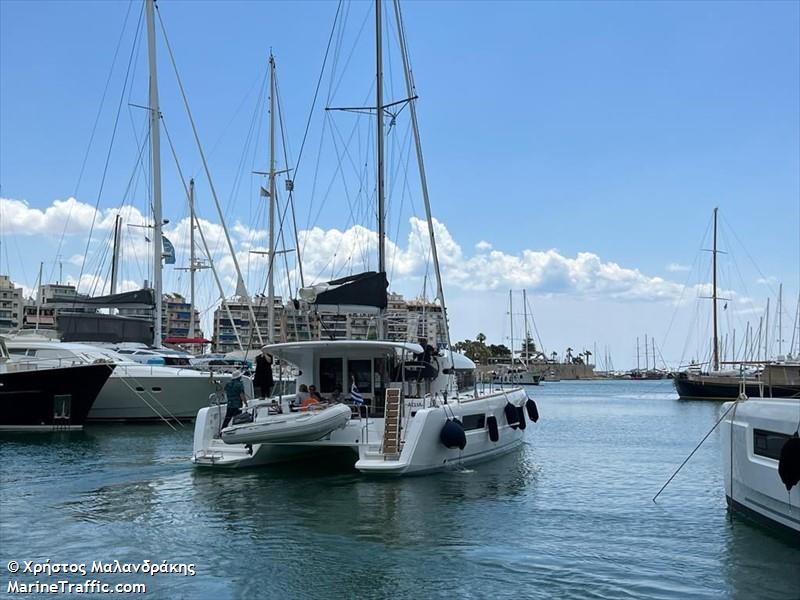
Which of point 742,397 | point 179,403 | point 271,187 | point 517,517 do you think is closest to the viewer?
point 742,397

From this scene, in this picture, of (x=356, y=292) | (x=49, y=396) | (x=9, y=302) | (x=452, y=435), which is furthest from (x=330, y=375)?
(x=9, y=302)

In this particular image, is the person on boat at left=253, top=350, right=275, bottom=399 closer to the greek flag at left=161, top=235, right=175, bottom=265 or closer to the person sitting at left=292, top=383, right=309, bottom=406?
the person sitting at left=292, top=383, right=309, bottom=406

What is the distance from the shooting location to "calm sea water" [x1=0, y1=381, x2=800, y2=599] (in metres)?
8.39

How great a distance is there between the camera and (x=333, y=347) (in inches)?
635

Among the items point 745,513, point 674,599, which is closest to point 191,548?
point 674,599

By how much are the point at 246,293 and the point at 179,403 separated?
4841mm

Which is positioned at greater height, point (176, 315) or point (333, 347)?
point (176, 315)

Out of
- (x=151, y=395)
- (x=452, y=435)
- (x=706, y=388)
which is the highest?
(x=452, y=435)

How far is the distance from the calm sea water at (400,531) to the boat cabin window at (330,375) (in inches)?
68.4

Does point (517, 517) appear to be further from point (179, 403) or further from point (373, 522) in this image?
point (179, 403)

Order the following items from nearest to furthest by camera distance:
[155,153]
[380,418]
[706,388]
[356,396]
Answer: [380,418], [356,396], [155,153], [706,388]

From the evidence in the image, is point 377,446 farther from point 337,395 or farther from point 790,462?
point 790,462

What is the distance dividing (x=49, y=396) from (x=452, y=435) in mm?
16423

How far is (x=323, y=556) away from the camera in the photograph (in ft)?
30.7
